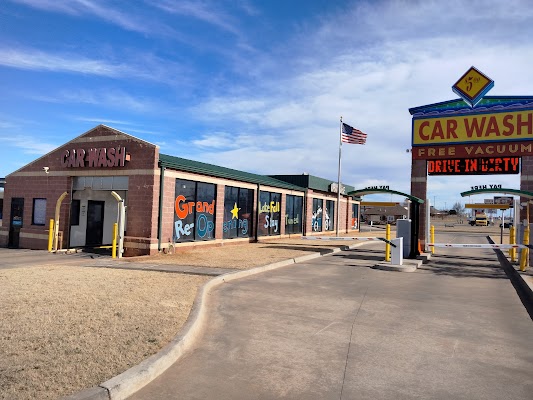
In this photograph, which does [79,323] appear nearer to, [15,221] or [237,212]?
[237,212]

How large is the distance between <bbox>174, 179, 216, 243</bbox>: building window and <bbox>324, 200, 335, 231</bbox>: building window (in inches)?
704

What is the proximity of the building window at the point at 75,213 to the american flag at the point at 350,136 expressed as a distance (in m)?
18.2

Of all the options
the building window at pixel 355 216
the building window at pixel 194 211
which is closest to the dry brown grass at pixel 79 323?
the building window at pixel 194 211

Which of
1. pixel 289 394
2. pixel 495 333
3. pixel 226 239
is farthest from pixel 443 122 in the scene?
pixel 289 394

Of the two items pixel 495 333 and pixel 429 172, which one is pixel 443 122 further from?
pixel 495 333

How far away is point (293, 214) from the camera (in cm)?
3081

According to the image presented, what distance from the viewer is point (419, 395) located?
4.46 meters

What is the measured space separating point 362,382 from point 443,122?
62.6ft

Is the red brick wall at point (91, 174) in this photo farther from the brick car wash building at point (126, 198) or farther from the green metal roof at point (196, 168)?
the green metal roof at point (196, 168)

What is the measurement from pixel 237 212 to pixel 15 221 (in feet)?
37.7

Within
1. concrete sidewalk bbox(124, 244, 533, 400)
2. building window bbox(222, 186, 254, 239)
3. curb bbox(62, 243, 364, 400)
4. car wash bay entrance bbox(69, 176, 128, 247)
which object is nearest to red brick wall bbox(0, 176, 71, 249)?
car wash bay entrance bbox(69, 176, 128, 247)

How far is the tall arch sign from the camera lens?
1930 centimetres

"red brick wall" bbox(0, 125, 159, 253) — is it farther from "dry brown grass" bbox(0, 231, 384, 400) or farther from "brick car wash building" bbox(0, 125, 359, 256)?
"dry brown grass" bbox(0, 231, 384, 400)

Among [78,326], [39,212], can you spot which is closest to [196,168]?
[39,212]
